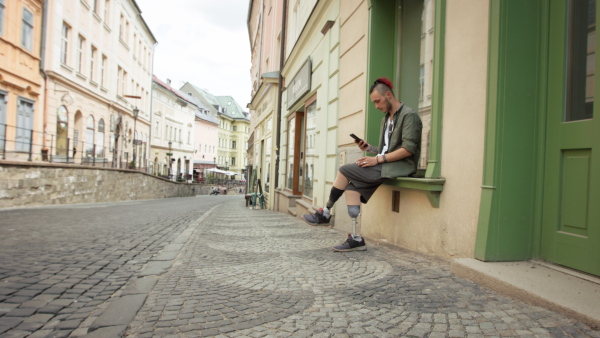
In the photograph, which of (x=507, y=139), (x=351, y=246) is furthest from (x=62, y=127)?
(x=507, y=139)

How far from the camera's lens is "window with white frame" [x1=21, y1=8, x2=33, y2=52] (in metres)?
16.8

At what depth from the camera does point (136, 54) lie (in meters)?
34.2

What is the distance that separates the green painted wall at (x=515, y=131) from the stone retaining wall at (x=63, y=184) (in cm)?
1351

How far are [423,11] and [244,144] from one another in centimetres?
8758

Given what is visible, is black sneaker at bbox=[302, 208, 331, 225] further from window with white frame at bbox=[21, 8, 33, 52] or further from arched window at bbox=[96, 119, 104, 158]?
arched window at bbox=[96, 119, 104, 158]

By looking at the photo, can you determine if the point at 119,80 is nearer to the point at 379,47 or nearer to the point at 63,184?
the point at 63,184

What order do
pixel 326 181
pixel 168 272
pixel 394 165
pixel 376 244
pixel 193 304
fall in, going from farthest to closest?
pixel 326 181 < pixel 376 244 < pixel 394 165 < pixel 168 272 < pixel 193 304

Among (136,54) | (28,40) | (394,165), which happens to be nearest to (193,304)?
(394,165)

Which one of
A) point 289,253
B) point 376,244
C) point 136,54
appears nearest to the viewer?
point 289,253

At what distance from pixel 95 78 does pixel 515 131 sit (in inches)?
1048

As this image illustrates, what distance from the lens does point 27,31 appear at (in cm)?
1720

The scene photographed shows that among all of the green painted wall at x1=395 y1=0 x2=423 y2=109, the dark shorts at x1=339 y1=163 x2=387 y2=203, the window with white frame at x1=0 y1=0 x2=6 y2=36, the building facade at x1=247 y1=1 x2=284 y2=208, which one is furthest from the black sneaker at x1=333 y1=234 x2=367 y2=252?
the window with white frame at x1=0 y1=0 x2=6 y2=36

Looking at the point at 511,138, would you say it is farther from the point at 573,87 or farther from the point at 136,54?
the point at 136,54

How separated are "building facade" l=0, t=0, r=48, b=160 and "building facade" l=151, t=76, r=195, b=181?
22.5m
